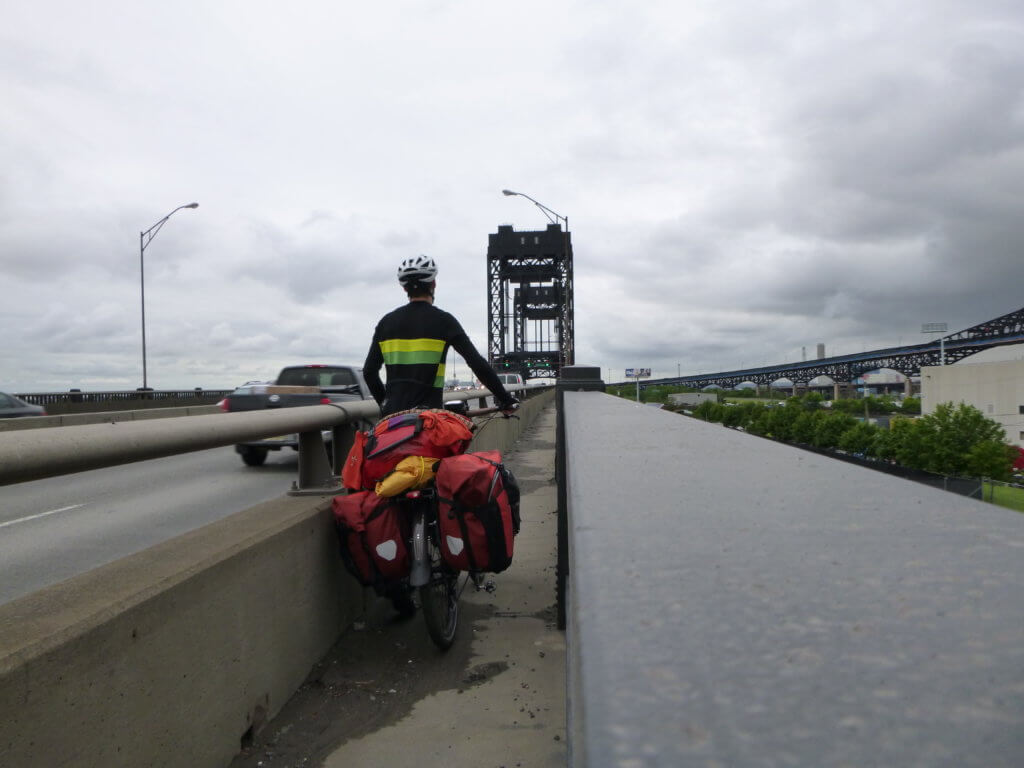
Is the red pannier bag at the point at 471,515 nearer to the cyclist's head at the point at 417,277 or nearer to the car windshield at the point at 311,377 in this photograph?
the cyclist's head at the point at 417,277

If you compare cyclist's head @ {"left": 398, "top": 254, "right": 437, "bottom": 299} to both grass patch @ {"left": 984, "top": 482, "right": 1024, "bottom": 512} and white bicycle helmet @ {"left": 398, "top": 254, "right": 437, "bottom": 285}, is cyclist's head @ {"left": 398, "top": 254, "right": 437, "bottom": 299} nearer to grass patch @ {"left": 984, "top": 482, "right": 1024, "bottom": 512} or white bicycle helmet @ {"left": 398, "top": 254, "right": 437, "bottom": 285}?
white bicycle helmet @ {"left": 398, "top": 254, "right": 437, "bottom": 285}

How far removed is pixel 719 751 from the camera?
68 cm

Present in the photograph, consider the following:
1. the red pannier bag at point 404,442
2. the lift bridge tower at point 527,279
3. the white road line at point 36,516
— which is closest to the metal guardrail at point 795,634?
the red pannier bag at point 404,442

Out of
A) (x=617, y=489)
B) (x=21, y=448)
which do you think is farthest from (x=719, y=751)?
(x=21, y=448)

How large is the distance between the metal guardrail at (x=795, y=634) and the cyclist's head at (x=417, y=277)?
3.46 meters

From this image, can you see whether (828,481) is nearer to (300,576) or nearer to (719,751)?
(719,751)

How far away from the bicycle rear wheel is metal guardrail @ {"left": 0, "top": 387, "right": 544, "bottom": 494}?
0.75 m

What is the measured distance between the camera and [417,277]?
4914 millimetres

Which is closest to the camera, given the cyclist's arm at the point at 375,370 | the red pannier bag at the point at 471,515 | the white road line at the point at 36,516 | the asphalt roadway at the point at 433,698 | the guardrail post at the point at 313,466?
the asphalt roadway at the point at 433,698

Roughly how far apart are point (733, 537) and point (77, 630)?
180cm

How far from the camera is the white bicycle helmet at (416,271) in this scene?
489cm

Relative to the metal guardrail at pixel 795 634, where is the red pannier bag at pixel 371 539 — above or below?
below

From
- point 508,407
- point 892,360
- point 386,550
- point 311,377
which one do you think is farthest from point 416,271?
point 892,360

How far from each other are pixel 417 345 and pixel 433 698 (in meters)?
2.04
